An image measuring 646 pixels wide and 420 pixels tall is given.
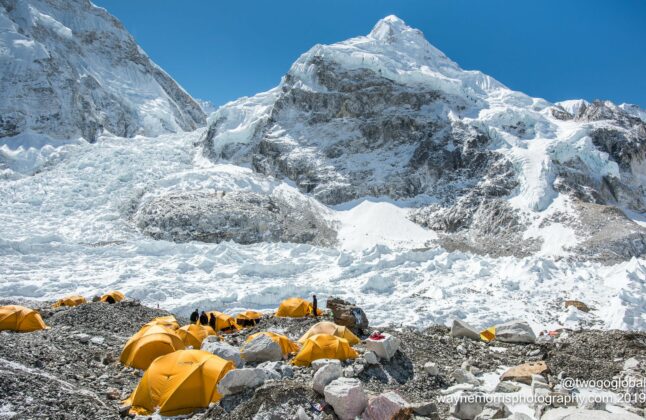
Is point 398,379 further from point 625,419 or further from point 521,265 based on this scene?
point 521,265

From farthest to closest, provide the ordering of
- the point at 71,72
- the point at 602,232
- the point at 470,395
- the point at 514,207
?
the point at 71,72 → the point at 514,207 → the point at 602,232 → the point at 470,395

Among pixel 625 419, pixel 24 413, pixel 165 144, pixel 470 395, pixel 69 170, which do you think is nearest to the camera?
pixel 625 419

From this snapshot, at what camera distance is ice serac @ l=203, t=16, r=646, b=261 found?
47.2 metres

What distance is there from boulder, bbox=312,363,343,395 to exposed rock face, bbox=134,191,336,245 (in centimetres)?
3878

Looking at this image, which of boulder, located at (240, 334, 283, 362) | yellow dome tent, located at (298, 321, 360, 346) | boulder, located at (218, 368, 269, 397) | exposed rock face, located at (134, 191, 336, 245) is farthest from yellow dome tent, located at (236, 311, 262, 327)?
exposed rock face, located at (134, 191, 336, 245)

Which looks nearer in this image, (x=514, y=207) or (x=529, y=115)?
(x=514, y=207)

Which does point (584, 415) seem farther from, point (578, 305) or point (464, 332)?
point (578, 305)

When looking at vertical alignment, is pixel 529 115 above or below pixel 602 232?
above

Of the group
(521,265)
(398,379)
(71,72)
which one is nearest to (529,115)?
(521,265)

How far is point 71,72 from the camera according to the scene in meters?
80.2

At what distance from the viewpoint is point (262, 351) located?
1128 cm

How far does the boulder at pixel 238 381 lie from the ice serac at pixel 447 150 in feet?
125

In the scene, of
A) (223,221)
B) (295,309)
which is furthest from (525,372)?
(223,221)

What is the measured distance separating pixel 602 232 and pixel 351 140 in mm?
36054
